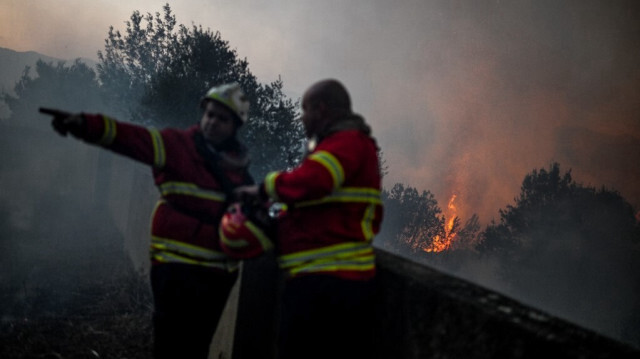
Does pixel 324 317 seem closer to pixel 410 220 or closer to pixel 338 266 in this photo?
pixel 338 266

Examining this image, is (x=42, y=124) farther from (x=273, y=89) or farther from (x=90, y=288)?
(x=90, y=288)

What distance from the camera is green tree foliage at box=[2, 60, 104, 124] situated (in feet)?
145

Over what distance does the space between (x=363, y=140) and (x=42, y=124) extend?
59.2 meters

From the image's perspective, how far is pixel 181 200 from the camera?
2.33 metres

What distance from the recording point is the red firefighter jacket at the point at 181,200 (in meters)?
2.28

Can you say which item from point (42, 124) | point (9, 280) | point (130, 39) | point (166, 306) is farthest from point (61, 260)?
point (42, 124)

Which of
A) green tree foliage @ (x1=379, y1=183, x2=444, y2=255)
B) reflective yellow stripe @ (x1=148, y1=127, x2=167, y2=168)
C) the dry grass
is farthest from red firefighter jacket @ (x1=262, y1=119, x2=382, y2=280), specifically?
green tree foliage @ (x1=379, y1=183, x2=444, y2=255)

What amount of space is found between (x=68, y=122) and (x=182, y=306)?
1204mm

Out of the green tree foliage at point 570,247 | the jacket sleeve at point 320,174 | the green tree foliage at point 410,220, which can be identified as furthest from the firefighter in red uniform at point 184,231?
the green tree foliage at point 570,247

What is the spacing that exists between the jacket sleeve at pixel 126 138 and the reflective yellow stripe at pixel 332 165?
39.2 inches

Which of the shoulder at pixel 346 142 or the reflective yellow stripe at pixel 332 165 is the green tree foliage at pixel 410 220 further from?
the reflective yellow stripe at pixel 332 165

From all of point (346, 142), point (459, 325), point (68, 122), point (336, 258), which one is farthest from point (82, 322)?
point (459, 325)

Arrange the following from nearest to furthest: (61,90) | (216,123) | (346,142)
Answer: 1. (346,142)
2. (216,123)
3. (61,90)

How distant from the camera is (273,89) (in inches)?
787
